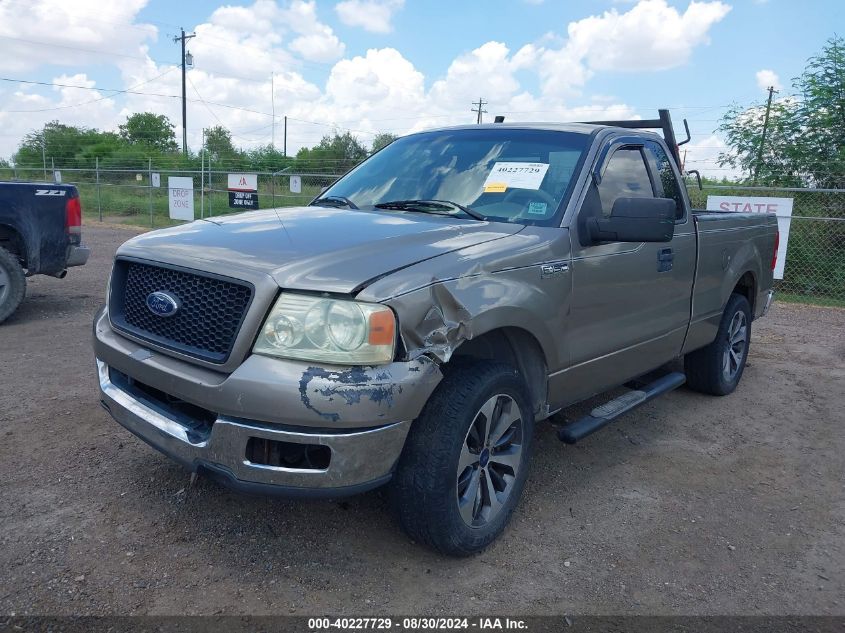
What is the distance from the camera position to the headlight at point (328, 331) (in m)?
2.52

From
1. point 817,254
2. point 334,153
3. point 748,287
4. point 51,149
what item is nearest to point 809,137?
point 817,254

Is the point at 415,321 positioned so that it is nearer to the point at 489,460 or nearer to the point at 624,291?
the point at 489,460

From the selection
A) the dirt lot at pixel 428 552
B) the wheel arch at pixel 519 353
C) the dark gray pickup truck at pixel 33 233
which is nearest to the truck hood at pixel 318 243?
the wheel arch at pixel 519 353

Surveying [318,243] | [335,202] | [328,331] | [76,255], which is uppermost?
[335,202]

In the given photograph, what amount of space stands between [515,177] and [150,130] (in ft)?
185

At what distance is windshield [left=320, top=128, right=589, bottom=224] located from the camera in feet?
11.8

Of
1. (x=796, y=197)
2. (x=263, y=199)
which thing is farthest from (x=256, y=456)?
(x=263, y=199)

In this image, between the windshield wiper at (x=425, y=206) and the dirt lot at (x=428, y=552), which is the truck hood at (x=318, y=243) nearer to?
the windshield wiper at (x=425, y=206)

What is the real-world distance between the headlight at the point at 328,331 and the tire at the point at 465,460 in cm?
40

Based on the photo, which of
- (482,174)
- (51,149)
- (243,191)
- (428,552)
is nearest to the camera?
(428,552)

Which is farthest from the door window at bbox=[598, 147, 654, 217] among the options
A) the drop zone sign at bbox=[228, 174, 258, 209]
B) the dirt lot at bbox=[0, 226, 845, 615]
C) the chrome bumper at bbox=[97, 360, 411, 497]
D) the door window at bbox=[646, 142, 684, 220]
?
the drop zone sign at bbox=[228, 174, 258, 209]

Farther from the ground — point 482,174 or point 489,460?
point 482,174

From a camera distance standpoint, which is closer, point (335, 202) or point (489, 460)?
point (489, 460)

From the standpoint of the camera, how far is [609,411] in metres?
3.90
